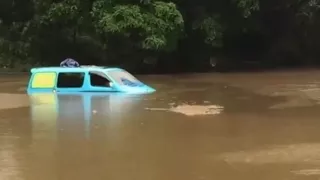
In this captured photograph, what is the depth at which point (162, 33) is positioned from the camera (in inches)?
904

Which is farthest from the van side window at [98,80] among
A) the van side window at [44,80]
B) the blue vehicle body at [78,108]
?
the van side window at [44,80]

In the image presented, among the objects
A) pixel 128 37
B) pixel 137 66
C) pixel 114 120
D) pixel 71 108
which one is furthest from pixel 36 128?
pixel 137 66

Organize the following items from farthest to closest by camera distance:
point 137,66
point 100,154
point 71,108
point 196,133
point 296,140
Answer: point 137,66 → point 71,108 → point 196,133 → point 296,140 → point 100,154

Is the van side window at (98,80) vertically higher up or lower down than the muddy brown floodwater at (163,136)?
higher up

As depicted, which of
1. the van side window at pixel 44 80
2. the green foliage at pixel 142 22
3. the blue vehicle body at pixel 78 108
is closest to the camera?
the blue vehicle body at pixel 78 108

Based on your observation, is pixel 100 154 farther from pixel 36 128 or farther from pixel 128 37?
pixel 128 37

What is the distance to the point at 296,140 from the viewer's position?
928cm

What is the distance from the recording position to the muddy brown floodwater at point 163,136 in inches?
294

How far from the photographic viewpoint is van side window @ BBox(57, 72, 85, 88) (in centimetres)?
1552

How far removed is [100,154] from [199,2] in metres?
19.4

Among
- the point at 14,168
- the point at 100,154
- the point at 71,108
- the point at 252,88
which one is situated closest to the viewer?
the point at 14,168

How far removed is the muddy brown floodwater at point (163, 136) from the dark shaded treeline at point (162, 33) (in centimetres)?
727

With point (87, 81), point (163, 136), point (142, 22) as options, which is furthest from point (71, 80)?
point (142, 22)

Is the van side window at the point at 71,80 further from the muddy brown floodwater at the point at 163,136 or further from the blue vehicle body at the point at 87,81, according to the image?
the muddy brown floodwater at the point at 163,136
